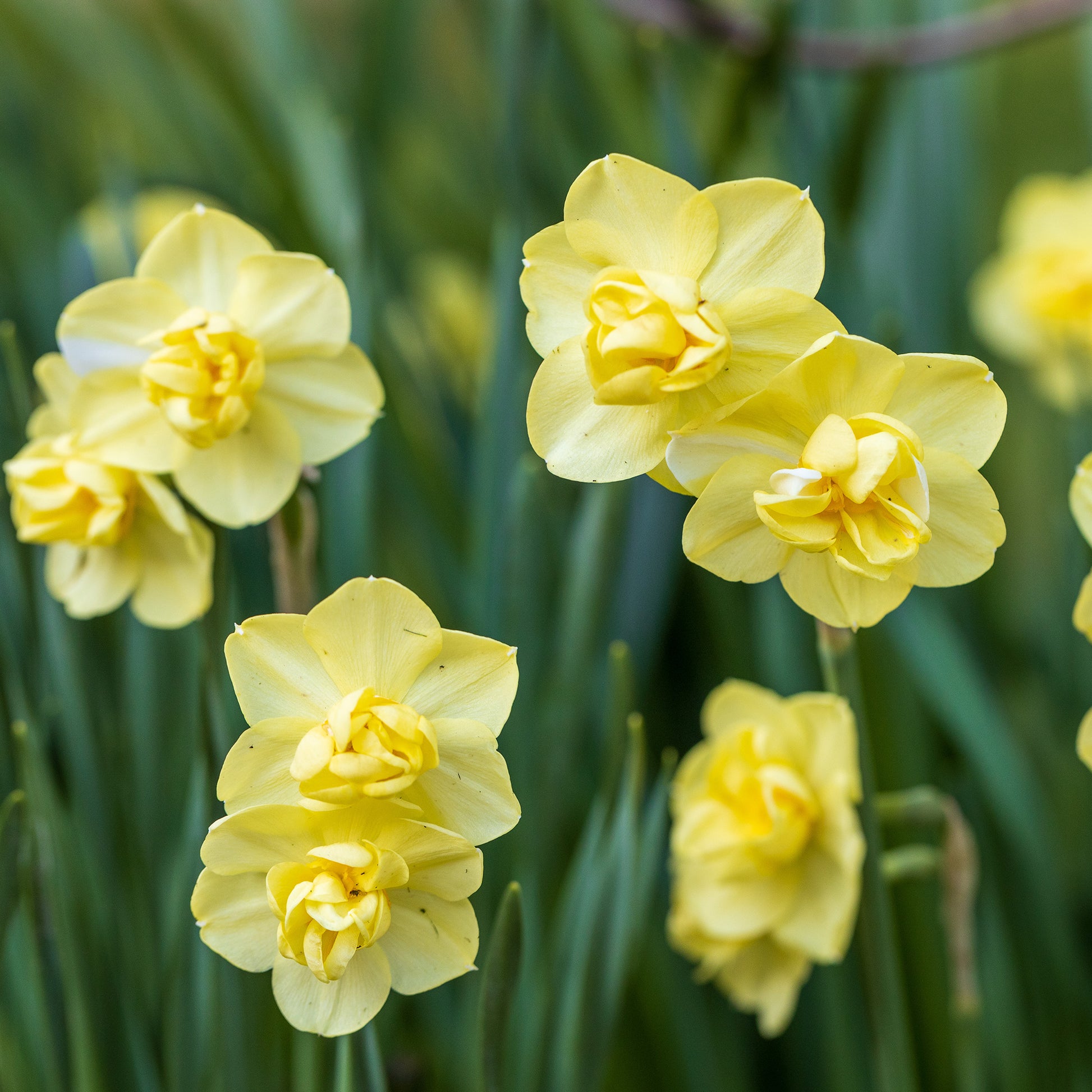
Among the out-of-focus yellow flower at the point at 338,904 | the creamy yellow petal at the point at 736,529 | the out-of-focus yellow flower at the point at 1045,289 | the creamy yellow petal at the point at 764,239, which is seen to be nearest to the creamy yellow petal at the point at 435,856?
the out-of-focus yellow flower at the point at 338,904

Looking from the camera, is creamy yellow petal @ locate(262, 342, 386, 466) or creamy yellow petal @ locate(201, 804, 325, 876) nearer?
creamy yellow petal @ locate(201, 804, 325, 876)

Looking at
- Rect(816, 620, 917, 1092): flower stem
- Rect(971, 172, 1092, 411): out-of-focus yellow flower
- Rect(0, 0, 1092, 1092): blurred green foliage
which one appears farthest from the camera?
Rect(971, 172, 1092, 411): out-of-focus yellow flower

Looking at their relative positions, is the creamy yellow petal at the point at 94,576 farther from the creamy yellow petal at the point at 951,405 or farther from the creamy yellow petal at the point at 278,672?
the creamy yellow petal at the point at 951,405

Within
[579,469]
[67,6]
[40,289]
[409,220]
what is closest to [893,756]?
[579,469]

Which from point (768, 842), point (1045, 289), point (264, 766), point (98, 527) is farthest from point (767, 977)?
point (1045, 289)

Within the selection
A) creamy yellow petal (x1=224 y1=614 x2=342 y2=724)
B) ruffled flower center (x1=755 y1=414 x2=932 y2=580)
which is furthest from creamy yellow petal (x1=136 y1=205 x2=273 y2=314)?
ruffled flower center (x1=755 y1=414 x2=932 y2=580)

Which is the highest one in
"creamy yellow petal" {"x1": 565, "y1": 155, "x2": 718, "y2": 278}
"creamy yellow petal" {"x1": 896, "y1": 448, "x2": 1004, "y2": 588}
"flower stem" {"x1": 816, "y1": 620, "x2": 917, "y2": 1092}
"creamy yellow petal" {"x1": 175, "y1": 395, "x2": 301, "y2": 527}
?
"creamy yellow petal" {"x1": 565, "y1": 155, "x2": 718, "y2": 278}

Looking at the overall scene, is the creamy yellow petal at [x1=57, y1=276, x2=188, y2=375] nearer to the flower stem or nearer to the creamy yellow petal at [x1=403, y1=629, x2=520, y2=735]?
the creamy yellow petal at [x1=403, y1=629, x2=520, y2=735]
